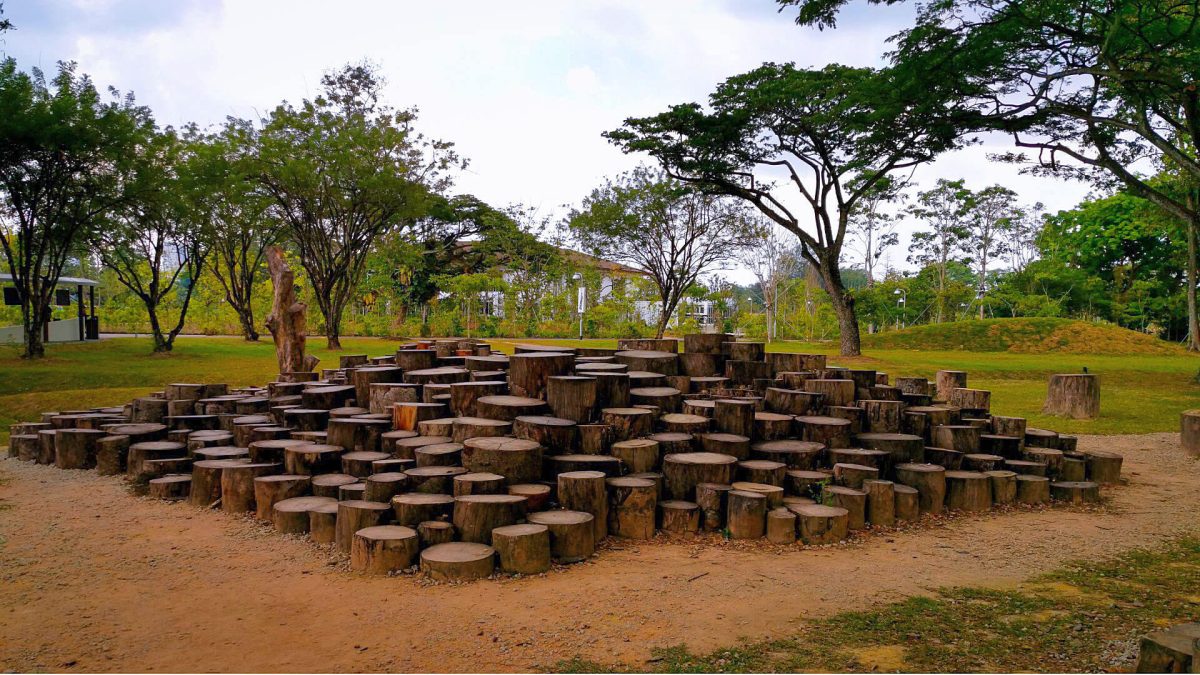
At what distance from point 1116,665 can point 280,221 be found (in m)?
23.5

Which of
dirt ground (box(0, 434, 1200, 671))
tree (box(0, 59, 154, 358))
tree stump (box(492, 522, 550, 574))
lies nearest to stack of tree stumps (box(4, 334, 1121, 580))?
tree stump (box(492, 522, 550, 574))

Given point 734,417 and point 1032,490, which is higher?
point 734,417

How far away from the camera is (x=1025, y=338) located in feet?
85.2

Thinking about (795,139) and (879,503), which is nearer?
(879,503)

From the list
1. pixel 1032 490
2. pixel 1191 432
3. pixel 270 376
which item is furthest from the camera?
pixel 270 376

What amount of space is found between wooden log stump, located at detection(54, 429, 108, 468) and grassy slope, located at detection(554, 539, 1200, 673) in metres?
6.53

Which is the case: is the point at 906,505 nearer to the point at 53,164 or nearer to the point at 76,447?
the point at 76,447

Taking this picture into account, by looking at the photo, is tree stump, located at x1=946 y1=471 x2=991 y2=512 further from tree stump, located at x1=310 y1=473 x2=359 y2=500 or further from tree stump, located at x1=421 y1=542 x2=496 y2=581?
tree stump, located at x1=310 y1=473 x2=359 y2=500

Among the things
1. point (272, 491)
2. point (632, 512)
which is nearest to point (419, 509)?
point (632, 512)

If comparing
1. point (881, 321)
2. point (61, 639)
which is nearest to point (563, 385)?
point (61, 639)

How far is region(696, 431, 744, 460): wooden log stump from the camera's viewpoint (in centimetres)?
546

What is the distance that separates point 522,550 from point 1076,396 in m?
10.4

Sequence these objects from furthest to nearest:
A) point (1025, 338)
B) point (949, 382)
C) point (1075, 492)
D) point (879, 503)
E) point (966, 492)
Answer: point (1025, 338)
point (949, 382)
point (1075, 492)
point (966, 492)
point (879, 503)

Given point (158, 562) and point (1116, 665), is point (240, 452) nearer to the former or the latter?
point (158, 562)
